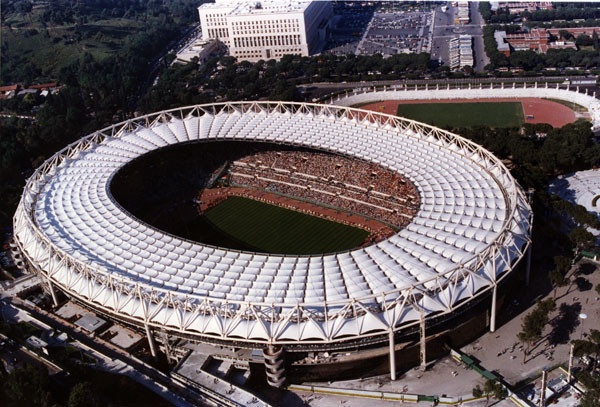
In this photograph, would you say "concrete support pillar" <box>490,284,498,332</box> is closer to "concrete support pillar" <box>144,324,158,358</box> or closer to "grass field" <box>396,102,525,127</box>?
"concrete support pillar" <box>144,324,158,358</box>

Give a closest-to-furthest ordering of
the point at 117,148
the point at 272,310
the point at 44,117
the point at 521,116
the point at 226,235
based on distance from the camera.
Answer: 1. the point at 272,310
2. the point at 226,235
3. the point at 117,148
4. the point at 521,116
5. the point at 44,117

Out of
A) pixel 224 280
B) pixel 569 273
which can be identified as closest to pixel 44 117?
pixel 224 280

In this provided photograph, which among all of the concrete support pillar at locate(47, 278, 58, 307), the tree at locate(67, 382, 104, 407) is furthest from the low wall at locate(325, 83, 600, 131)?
the tree at locate(67, 382, 104, 407)

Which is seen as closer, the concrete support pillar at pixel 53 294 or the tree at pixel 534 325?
the tree at pixel 534 325

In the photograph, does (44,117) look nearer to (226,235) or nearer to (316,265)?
(226,235)

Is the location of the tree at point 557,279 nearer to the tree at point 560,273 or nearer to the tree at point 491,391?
the tree at point 560,273

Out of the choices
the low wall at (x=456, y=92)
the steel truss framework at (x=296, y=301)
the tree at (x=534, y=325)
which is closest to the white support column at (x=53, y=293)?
the steel truss framework at (x=296, y=301)
